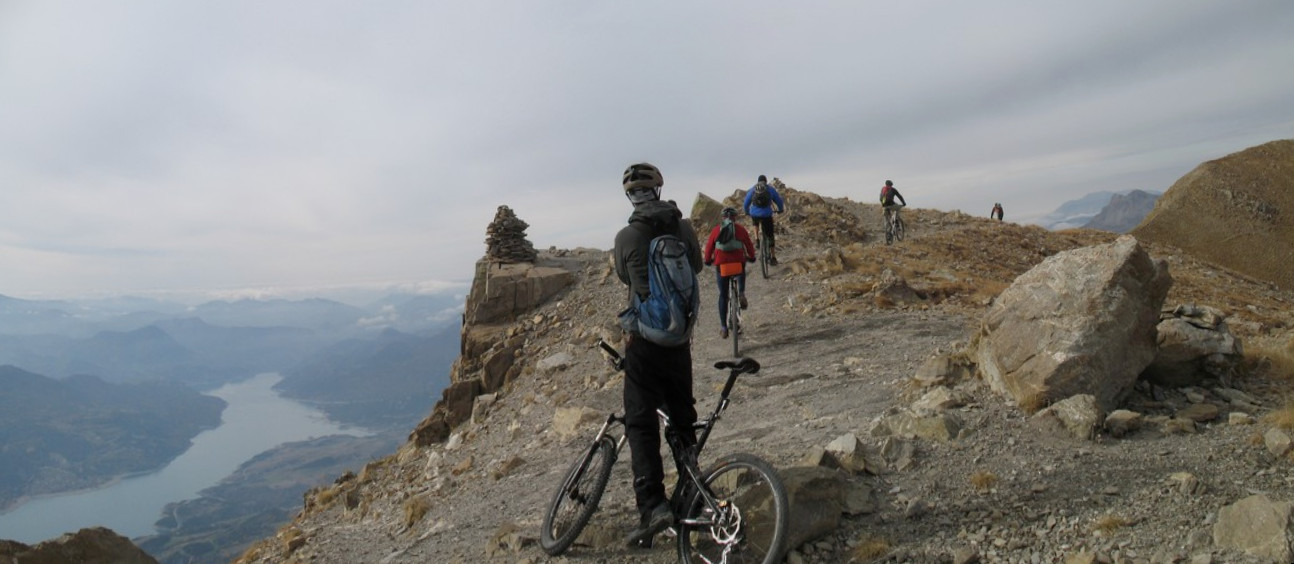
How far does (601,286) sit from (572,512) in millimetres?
17613

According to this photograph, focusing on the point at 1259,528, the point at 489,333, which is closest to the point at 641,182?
the point at 1259,528

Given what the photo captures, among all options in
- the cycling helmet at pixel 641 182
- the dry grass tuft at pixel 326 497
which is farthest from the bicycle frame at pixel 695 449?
the dry grass tuft at pixel 326 497

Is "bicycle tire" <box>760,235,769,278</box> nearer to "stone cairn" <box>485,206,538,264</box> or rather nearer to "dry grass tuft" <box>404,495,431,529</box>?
"stone cairn" <box>485,206,538,264</box>

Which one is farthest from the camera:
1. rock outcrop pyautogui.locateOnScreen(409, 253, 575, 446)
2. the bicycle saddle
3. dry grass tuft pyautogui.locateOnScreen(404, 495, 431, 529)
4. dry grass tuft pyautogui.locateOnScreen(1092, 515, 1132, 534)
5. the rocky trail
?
rock outcrop pyautogui.locateOnScreen(409, 253, 575, 446)

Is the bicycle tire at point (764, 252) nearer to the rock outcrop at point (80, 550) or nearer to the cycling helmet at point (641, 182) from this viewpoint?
the cycling helmet at point (641, 182)

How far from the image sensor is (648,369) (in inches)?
211

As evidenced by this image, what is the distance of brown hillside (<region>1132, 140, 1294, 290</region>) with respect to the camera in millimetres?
28016

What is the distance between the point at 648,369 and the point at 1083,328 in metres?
5.38

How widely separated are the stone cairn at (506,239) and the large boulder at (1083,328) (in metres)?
20.6

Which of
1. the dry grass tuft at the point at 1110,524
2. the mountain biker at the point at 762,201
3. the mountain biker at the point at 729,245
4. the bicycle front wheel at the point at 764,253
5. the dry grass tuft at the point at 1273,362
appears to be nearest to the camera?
the dry grass tuft at the point at 1110,524

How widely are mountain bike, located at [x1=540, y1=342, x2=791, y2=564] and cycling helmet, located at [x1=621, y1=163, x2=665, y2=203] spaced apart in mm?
1377

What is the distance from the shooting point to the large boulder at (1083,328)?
7180mm

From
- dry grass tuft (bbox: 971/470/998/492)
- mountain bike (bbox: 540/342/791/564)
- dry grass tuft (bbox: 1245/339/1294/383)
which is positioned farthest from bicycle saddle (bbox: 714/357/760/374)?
dry grass tuft (bbox: 1245/339/1294/383)

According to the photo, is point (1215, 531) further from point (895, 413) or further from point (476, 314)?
point (476, 314)
